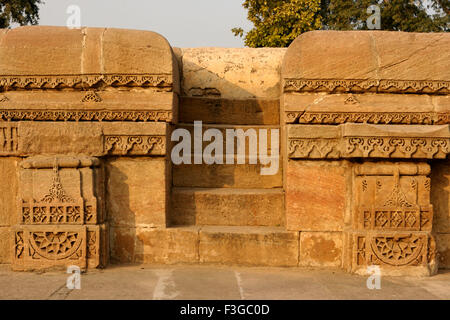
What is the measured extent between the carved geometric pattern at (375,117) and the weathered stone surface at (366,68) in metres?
0.22

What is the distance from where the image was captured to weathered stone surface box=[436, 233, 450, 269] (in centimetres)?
385

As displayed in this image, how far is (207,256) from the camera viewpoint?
3746mm

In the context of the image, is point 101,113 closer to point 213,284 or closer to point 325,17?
point 213,284

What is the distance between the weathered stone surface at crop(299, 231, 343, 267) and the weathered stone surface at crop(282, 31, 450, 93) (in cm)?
126

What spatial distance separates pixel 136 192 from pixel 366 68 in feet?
7.37

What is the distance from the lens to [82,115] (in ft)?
12.5

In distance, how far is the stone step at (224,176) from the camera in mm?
4277

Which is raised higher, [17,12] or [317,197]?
[17,12]

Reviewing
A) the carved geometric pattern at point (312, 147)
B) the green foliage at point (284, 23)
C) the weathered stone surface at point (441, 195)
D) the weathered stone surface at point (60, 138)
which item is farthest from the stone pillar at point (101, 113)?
the green foliage at point (284, 23)

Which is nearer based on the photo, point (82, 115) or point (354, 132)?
point (354, 132)

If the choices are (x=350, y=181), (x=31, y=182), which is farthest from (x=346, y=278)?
(x=31, y=182)

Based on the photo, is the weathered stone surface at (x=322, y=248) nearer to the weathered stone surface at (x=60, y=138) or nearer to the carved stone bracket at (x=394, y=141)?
the carved stone bracket at (x=394, y=141)

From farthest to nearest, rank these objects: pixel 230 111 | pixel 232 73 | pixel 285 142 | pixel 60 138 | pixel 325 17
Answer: pixel 325 17 → pixel 232 73 → pixel 230 111 → pixel 285 142 → pixel 60 138

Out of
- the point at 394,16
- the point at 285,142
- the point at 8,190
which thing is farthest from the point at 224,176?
the point at 394,16
